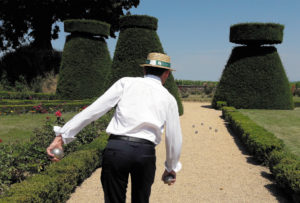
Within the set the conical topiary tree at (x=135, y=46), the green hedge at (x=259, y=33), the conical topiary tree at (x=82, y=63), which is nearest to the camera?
the conical topiary tree at (x=135, y=46)

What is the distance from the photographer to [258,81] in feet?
53.5

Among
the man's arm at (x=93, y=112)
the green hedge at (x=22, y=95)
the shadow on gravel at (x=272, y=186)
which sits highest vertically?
the man's arm at (x=93, y=112)

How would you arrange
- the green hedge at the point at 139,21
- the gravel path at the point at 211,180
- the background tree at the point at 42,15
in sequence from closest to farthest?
the gravel path at the point at 211,180 < the green hedge at the point at 139,21 < the background tree at the point at 42,15

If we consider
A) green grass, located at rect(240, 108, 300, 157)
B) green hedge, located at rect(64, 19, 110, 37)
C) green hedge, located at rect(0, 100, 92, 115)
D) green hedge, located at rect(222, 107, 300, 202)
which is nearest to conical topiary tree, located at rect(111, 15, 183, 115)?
green hedge, located at rect(0, 100, 92, 115)

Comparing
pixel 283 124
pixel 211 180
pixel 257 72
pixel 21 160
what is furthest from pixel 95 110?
pixel 257 72

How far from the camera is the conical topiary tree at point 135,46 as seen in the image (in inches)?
527

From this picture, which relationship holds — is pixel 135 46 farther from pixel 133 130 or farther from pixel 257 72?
pixel 133 130

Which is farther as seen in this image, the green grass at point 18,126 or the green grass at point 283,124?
the green grass at point 283,124

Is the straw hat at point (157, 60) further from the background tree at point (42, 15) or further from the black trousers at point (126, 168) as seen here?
the background tree at point (42, 15)

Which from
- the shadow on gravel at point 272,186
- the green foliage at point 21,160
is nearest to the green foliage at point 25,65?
the green foliage at point 21,160

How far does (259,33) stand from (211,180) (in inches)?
496

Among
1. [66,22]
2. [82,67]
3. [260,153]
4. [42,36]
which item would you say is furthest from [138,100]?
[42,36]

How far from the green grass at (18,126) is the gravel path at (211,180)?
3190mm

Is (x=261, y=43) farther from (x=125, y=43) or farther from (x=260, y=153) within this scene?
(x=260, y=153)
